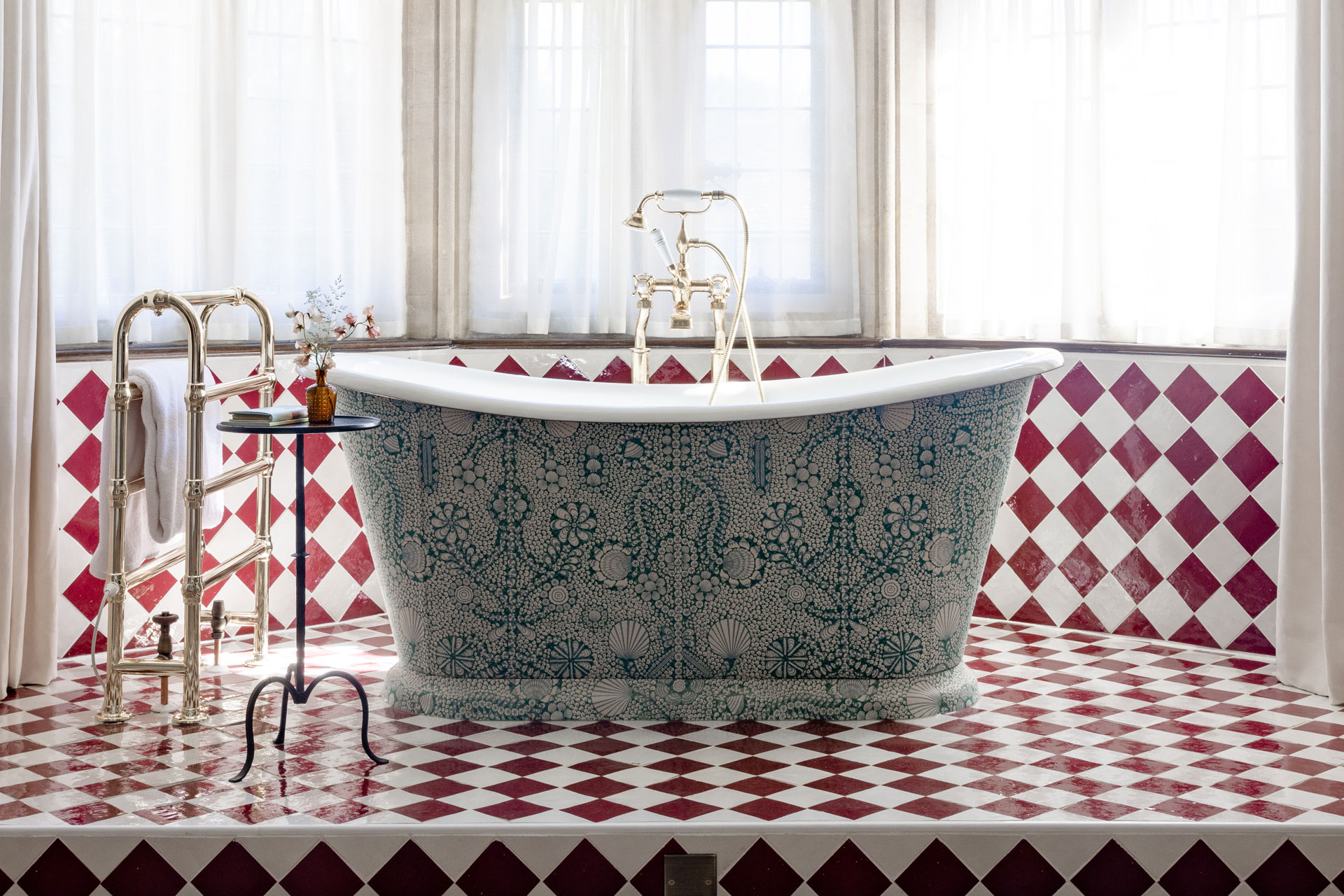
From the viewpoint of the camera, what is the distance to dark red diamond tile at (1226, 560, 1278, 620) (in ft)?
9.97

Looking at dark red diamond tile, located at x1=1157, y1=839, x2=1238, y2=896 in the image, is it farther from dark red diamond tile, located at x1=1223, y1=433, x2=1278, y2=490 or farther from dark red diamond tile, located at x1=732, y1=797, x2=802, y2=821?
dark red diamond tile, located at x1=1223, y1=433, x2=1278, y2=490

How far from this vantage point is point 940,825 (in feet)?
6.41

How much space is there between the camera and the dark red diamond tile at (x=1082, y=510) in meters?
3.31

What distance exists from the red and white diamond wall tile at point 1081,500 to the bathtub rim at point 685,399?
1.86 ft

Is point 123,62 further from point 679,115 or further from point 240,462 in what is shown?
point 679,115

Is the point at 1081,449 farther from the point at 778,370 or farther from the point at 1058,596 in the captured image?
the point at 778,370

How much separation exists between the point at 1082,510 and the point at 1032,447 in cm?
22

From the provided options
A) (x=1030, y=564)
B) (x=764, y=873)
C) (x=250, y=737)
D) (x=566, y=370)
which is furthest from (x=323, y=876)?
(x=1030, y=564)

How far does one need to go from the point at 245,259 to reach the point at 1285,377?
267 centimetres

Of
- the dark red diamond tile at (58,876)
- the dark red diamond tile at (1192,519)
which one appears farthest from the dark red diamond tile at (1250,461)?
the dark red diamond tile at (58,876)

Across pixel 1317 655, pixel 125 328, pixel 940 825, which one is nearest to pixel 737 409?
pixel 940 825

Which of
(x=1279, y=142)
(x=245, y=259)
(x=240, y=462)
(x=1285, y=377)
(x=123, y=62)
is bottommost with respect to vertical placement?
(x=240, y=462)

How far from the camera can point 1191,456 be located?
313 centimetres

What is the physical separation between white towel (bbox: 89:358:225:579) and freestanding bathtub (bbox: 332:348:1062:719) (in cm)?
37
